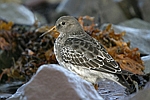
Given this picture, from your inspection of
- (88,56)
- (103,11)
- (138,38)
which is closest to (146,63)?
(138,38)

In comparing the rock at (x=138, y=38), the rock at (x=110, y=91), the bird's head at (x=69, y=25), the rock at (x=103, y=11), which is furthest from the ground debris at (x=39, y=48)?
the rock at (x=103, y=11)

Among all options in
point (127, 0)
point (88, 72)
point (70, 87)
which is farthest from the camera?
point (127, 0)

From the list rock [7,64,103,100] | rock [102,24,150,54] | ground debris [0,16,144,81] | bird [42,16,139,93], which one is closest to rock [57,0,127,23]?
ground debris [0,16,144,81]

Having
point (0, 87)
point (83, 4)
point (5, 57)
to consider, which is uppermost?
point (83, 4)

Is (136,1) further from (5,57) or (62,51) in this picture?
(62,51)

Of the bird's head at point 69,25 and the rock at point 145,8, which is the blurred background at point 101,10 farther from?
the bird's head at point 69,25

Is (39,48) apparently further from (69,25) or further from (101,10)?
(101,10)

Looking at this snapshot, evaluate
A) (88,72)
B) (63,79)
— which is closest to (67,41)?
(88,72)
